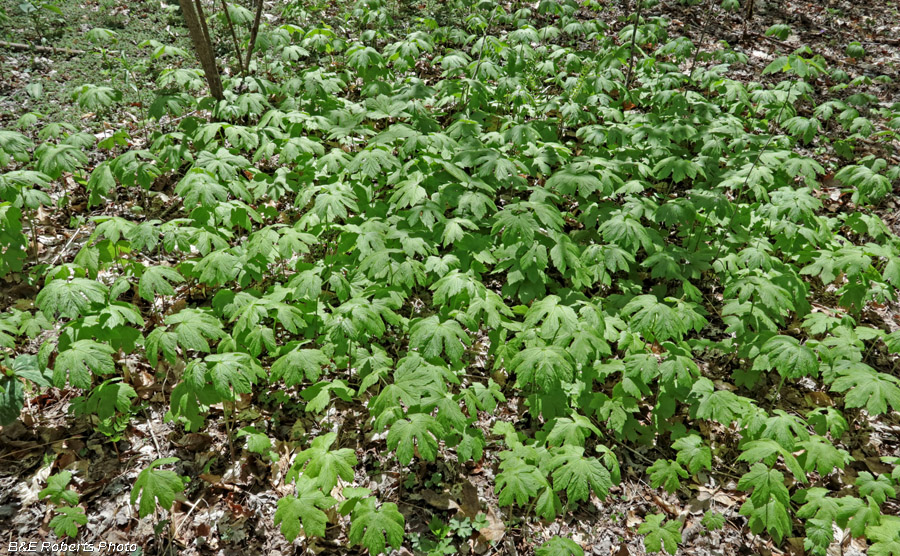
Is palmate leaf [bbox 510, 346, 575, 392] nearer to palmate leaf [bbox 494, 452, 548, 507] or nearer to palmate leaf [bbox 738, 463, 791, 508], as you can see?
palmate leaf [bbox 494, 452, 548, 507]

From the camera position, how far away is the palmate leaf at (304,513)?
276 centimetres

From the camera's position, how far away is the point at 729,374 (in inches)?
177

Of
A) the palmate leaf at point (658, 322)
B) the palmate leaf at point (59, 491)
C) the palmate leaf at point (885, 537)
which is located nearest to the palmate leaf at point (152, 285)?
the palmate leaf at point (59, 491)

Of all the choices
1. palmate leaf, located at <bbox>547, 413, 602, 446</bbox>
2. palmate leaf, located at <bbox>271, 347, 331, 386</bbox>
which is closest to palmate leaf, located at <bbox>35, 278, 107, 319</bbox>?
palmate leaf, located at <bbox>271, 347, 331, 386</bbox>

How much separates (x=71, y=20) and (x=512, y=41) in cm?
723

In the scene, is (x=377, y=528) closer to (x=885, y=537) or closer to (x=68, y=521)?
(x=68, y=521)

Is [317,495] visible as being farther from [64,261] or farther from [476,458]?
[64,261]

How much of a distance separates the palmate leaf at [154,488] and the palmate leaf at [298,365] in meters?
0.76

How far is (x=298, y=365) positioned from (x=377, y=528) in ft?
3.68

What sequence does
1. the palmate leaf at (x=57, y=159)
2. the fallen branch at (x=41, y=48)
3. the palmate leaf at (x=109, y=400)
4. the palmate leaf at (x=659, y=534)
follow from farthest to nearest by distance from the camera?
the fallen branch at (x=41, y=48) → the palmate leaf at (x=57, y=159) → the palmate leaf at (x=109, y=400) → the palmate leaf at (x=659, y=534)

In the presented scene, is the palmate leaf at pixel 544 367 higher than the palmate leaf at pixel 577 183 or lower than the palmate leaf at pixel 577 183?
lower

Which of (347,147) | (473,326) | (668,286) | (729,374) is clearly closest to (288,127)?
(347,147)

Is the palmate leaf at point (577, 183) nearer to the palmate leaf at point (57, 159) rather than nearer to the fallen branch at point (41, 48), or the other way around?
the palmate leaf at point (57, 159)

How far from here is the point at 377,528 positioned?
2.77 m
